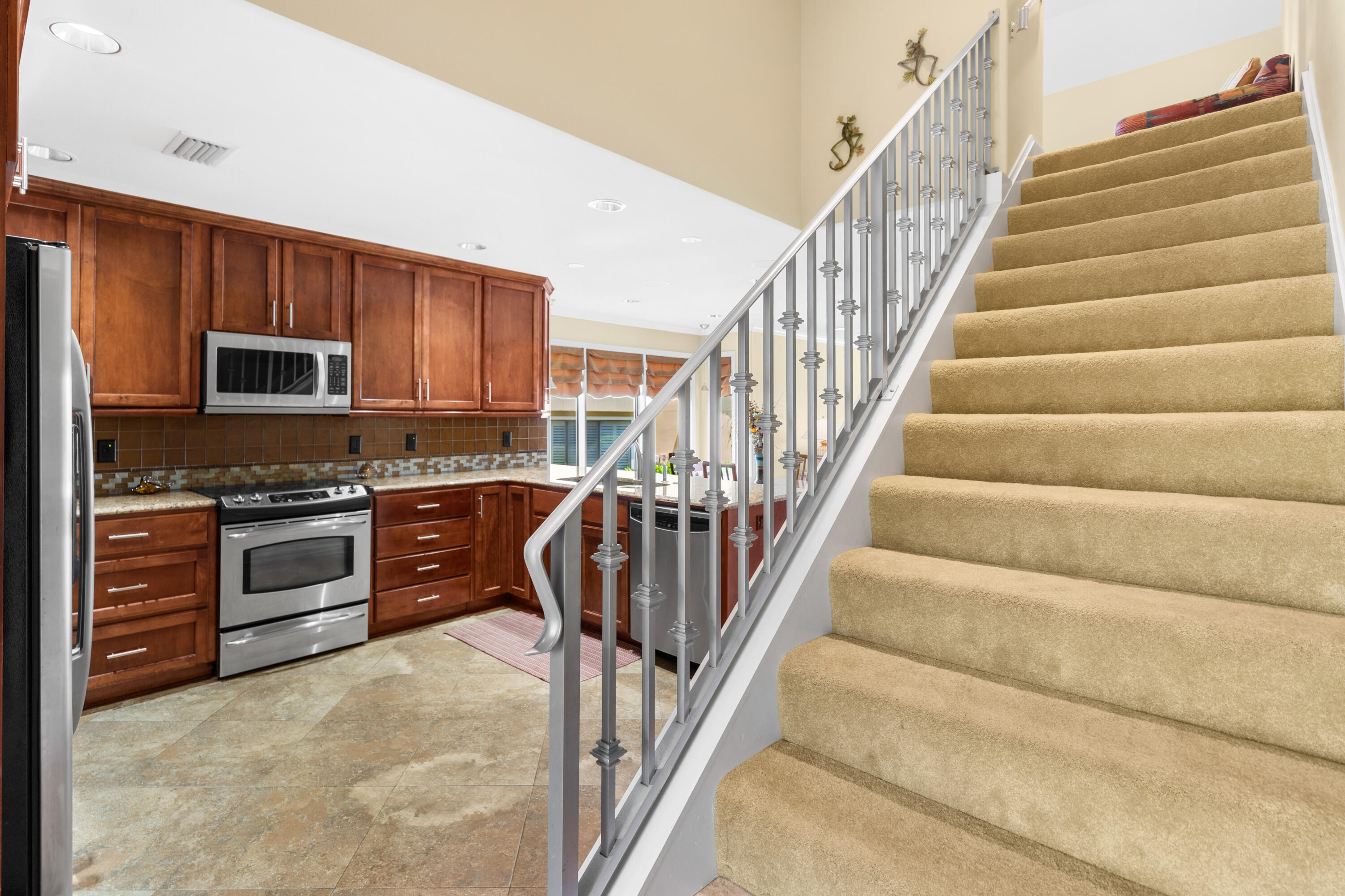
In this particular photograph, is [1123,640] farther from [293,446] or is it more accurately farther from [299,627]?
[293,446]

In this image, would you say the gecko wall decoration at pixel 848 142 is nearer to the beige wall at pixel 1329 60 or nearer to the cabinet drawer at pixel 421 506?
the beige wall at pixel 1329 60

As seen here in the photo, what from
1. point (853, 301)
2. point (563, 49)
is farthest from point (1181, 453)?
point (563, 49)

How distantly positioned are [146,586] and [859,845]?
329cm

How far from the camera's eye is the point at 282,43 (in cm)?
193

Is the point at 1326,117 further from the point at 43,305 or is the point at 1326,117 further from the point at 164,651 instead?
the point at 164,651

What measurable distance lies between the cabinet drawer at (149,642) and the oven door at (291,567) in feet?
0.37

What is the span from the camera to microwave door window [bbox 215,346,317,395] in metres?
Answer: 3.37

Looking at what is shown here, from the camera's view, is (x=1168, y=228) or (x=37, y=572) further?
(x=1168, y=228)

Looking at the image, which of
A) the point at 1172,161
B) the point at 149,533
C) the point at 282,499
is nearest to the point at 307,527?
the point at 282,499

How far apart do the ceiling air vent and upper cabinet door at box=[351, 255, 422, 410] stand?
3.99 ft

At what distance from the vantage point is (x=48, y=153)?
8.63 feet

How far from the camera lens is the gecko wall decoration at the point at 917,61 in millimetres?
3398

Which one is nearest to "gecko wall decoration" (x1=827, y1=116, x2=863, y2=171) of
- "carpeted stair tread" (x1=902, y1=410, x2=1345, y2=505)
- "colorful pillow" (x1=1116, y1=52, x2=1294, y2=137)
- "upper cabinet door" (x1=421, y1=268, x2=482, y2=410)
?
"colorful pillow" (x1=1116, y1=52, x2=1294, y2=137)

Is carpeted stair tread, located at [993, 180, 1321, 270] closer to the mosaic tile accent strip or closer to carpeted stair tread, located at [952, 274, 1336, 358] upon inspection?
carpeted stair tread, located at [952, 274, 1336, 358]
